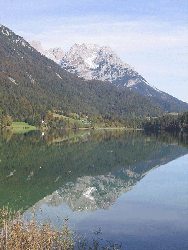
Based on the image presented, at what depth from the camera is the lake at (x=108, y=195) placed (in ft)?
90.8

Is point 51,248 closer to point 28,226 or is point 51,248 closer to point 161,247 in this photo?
point 28,226

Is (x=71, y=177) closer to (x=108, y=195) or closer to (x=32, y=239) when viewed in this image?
(x=108, y=195)

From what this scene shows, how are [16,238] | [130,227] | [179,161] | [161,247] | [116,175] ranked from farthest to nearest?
[179,161]
[116,175]
[130,227]
[161,247]
[16,238]

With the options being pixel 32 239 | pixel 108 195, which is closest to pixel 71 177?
pixel 108 195

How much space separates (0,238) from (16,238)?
1052mm

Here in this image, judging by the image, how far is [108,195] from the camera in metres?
41.6

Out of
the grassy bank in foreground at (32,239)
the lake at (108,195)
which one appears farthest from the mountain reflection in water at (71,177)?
the grassy bank in foreground at (32,239)

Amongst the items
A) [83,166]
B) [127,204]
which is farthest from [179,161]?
[127,204]

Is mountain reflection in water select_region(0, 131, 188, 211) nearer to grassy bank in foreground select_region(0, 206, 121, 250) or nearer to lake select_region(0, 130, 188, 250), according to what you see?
lake select_region(0, 130, 188, 250)

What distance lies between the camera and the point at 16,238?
760 inches

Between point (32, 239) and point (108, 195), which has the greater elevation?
point (32, 239)

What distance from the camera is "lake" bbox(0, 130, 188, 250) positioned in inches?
1089

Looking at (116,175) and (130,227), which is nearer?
(130,227)

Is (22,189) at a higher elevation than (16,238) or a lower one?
lower
